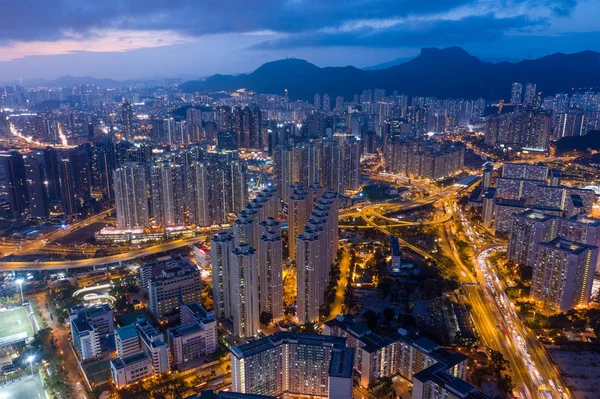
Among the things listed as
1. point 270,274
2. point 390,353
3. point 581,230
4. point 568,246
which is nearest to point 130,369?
point 270,274

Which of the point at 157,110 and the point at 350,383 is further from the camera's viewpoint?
the point at 157,110

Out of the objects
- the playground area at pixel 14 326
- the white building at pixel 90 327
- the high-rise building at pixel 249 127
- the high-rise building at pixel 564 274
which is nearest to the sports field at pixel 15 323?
the playground area at pixel 14 326

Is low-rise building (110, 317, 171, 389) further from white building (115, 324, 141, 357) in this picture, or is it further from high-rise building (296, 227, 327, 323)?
high-rise building (296, 227, 327, 323)

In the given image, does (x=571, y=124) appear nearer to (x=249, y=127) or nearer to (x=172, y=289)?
(x=249, y=127)

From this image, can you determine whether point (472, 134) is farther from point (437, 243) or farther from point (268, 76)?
point (268, 76)

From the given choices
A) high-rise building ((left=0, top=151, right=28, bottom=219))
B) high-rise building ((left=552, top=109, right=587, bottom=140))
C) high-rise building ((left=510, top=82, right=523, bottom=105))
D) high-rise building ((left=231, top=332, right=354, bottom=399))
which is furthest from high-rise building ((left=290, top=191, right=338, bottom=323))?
high-rise building ((left=510, top=82, right=523, bottom=105))

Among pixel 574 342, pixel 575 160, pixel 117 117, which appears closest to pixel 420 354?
pixel 574 342
